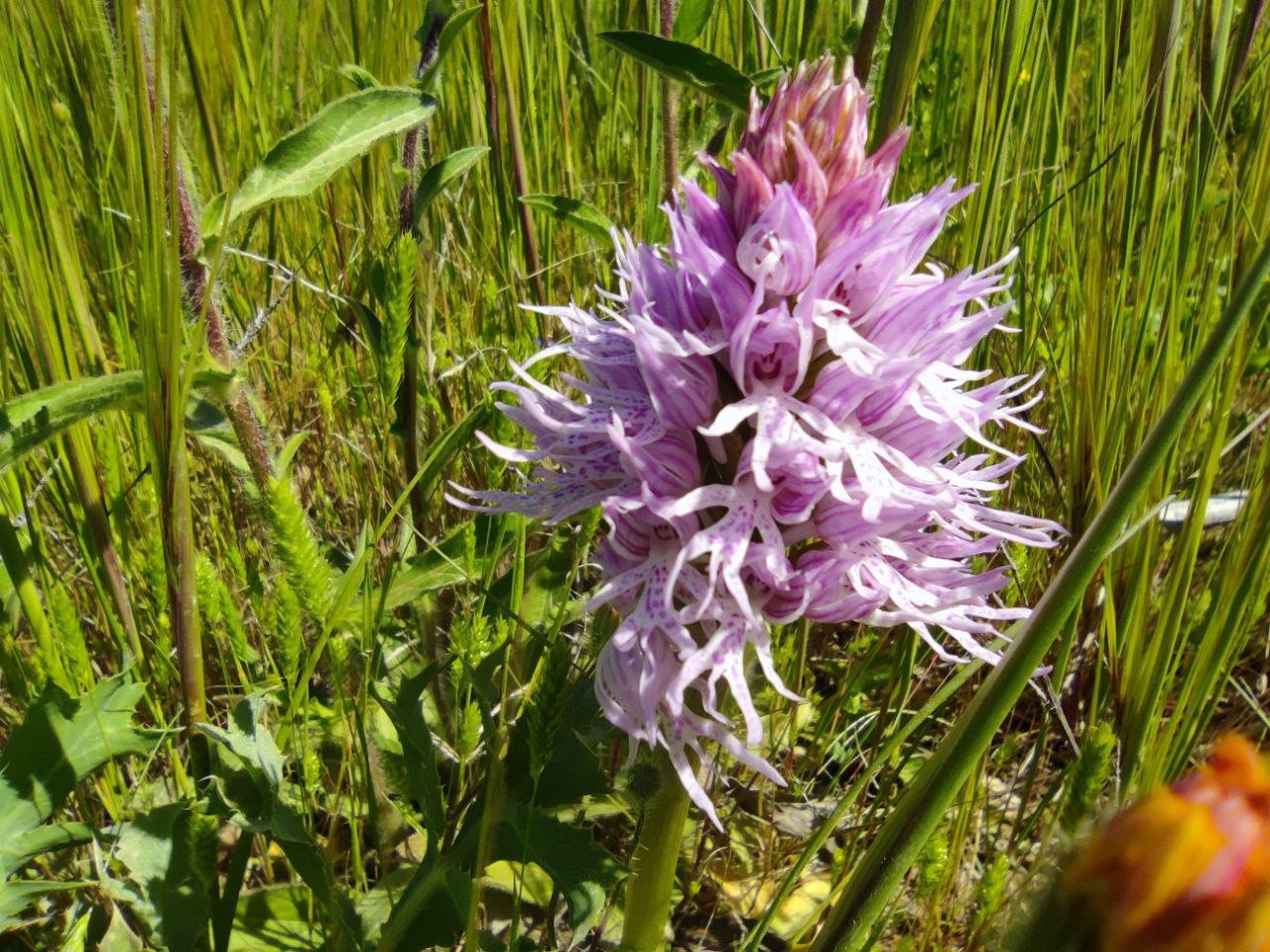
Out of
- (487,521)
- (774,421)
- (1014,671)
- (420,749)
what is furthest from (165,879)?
(1014,671)

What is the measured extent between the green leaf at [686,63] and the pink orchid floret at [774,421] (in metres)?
Result: 0.25

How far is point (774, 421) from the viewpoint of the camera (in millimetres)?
895

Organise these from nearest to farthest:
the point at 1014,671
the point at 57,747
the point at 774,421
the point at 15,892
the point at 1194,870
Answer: the point at 1194,870, the point at 1014,671, the point at 774,421, the point at 15,892, the point at 57,747

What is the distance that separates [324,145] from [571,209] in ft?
1.13

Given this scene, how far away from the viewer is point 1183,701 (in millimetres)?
1128

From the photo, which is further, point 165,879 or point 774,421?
point 165,879

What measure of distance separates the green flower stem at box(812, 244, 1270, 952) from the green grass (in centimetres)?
20

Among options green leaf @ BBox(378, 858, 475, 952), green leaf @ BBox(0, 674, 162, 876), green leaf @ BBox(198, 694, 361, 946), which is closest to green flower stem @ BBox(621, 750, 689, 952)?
green leaf @ BBox(378, 858, 475, 952)

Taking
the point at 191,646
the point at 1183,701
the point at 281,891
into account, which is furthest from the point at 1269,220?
the point at 281,891

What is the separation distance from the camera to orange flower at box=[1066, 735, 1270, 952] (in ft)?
1.21

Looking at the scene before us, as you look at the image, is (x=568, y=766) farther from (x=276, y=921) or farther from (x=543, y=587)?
(x=276, y=921)

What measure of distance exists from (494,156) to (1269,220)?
1.26 m

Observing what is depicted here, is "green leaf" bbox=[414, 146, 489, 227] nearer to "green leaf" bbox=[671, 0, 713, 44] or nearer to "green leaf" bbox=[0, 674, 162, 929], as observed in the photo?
"green leaf" bbox=[671, 0, 713, 44]

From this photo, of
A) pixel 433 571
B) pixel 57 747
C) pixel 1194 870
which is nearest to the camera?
pixel 1194 870
